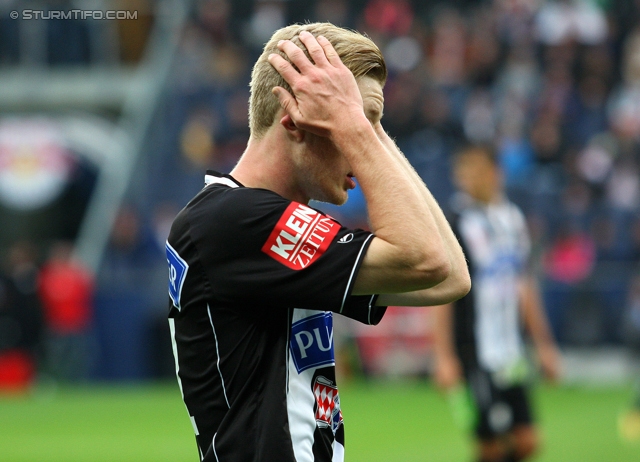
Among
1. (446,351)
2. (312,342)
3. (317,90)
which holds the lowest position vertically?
(446,351)

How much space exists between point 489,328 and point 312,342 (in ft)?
16.7

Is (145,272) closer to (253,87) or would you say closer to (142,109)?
(142,109)

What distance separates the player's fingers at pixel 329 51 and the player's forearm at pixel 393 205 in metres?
0.18

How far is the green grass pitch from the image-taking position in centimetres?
1064

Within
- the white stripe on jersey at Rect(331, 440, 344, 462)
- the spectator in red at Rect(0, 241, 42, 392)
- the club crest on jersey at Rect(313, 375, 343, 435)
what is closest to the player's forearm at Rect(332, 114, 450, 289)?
the club crest on jersey at Rect(313, 375, 343, 435)

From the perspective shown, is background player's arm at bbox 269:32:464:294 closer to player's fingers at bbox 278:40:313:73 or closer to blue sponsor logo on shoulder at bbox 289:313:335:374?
player's fingers at bbox 278:40:313:73

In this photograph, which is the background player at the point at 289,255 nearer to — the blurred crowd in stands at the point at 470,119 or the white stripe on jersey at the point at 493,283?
the white stripe on jersey at the point at 493,283

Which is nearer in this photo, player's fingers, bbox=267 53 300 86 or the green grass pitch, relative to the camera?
player's fingers, bbox=267 53 300 86

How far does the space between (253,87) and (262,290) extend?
1.91 feet

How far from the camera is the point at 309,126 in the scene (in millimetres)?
2869

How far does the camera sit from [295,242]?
111 inches

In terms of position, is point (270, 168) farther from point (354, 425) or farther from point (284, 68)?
point (354, 425)

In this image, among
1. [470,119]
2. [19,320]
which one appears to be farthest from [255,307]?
[470,119]

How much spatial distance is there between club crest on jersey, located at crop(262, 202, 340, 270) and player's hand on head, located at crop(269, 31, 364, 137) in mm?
246
